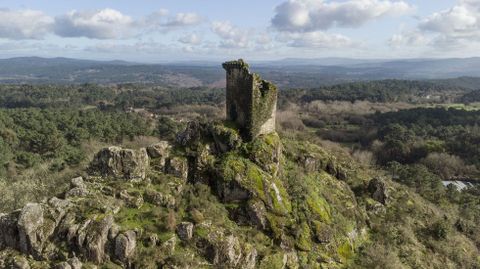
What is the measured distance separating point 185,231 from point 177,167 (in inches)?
208

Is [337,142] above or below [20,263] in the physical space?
below

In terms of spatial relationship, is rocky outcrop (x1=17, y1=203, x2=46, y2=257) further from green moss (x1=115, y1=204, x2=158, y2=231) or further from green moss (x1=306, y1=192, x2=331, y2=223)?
green moss (x1=306, y1=192, x2=331, y2=223)

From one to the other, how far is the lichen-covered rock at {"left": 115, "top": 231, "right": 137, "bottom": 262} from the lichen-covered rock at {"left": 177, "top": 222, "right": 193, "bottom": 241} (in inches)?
104

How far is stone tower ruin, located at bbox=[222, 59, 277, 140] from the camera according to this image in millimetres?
28891

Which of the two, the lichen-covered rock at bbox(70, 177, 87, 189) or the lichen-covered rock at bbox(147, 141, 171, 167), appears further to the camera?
the lichen-covered rock at bbox(147, 141, 171, 167)

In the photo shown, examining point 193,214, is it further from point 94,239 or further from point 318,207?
point 318,207

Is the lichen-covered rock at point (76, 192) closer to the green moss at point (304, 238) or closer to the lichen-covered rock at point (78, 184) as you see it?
the lichen-covered rock at point (78, 184)

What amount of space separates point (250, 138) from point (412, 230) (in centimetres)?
1623

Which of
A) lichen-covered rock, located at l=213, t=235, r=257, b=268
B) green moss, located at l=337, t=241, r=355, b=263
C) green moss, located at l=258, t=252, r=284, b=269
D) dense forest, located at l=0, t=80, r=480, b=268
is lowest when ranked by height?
dense forest, located at l=0, t=80, r=480, b=268

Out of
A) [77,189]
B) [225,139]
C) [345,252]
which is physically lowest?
[345,252]

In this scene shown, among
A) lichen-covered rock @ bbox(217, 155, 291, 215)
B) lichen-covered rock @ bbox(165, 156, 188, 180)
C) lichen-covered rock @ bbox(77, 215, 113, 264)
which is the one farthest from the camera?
lichen-covered rock @ bbox(165, 156, 188, 180)

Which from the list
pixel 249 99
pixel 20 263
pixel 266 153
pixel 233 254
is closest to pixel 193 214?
pixel 233 254

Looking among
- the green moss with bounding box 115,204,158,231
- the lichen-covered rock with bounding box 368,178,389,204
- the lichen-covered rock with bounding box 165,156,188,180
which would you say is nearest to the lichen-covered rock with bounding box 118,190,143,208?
the green moss with bounding box 115,204,158,231

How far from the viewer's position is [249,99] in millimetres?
28953
